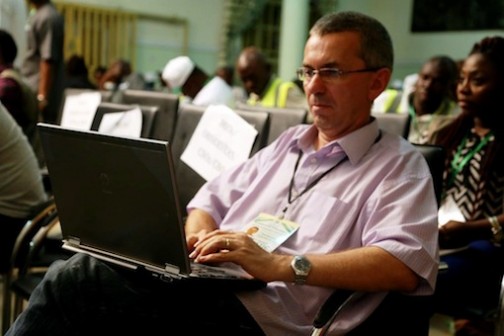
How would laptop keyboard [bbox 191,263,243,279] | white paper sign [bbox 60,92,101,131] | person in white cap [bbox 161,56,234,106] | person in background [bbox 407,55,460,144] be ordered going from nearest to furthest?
laptop keyboard [bbox 191,263,243,279] < person in background [bbox 407,55,460,144] < white paper sign [bbox 60,92,101,131] < person in white cap [bbox 161,56,234,106]

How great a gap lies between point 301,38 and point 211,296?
778 cm

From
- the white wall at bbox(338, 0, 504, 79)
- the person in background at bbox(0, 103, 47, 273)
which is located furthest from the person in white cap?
the white wall at bbox(338, 0, 504, 79)

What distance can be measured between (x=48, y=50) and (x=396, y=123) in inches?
112

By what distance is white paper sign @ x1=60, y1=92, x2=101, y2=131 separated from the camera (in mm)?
3191

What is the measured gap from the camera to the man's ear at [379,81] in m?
1.66

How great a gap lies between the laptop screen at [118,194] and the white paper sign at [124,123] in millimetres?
1181

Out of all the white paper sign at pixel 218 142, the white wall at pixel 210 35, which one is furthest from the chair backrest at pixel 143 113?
the white wall at pixel 210 35

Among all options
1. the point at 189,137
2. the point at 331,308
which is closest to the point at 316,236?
the point at 331,308

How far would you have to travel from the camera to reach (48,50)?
A: 13.7 ft

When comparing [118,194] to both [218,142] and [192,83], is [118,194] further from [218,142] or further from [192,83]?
[192,83]

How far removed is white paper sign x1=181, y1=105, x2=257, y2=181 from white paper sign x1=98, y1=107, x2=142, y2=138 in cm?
30

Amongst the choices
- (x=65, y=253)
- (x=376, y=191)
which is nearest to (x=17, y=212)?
(x=65, y=253)

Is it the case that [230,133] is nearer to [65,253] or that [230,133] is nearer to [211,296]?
[65,253]

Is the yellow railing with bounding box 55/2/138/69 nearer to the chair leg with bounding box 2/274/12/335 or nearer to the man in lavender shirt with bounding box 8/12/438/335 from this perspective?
the chair leg with bounding box 2/274/12/335
